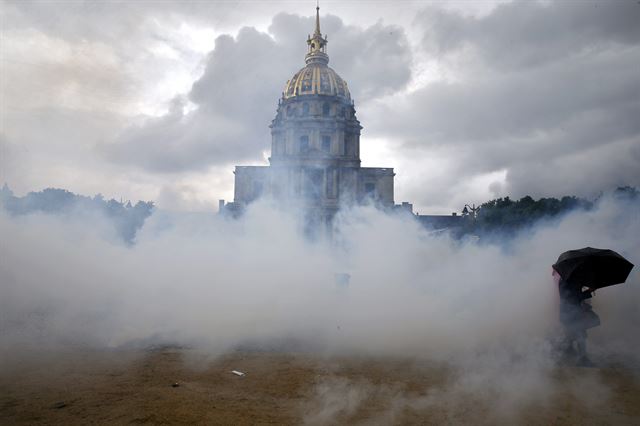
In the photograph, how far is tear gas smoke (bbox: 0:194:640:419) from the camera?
35.0 ft

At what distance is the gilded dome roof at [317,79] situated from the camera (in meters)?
60.9

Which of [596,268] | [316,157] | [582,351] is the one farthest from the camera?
[316,157]

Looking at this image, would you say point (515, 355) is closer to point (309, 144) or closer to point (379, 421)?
point (379, 421)

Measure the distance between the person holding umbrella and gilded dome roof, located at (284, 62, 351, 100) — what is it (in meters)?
54.5

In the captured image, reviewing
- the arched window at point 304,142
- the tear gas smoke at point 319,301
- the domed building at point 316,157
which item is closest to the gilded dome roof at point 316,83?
the domed building at point 316,157

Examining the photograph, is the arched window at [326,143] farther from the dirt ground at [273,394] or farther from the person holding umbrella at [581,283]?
the dirt ground at [273,394]

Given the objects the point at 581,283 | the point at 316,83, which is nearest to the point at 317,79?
the point at 316,83

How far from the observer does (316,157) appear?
56.5 m

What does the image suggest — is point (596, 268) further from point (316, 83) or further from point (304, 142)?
point (316, 83)

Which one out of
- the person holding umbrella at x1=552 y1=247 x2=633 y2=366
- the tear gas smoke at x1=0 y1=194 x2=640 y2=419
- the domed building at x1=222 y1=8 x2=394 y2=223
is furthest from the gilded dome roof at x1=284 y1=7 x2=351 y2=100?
the person holding umbrella at x1=552 y1=247 x2=633 y2=366

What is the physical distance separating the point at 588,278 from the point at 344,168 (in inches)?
1894

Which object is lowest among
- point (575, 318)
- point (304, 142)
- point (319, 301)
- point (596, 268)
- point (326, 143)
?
point (319, 301)

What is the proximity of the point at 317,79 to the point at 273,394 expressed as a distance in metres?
59.1

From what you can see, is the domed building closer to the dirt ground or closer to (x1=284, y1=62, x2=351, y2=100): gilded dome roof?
(x1=284, y1=62, x2=351, y2=100): gilded dome roof
